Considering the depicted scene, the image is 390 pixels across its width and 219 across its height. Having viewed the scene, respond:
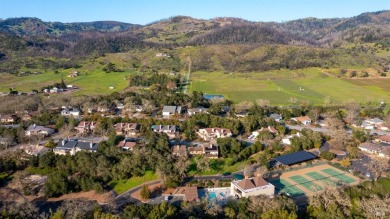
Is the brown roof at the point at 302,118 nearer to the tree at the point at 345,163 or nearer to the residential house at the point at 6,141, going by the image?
the tree at the point at 345,163

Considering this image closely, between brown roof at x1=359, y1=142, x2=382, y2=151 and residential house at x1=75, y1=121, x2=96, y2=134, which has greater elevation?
brown roof at x1=359, y1=142, x2=382, y2=151

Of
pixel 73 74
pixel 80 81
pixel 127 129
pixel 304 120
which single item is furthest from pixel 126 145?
pixel 73 74

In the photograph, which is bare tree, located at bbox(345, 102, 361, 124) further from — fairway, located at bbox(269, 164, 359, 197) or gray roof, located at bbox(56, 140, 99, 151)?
gray roof, located at bbox(56, 140, 99, 151)

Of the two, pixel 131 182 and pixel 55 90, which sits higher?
pixel 55 90

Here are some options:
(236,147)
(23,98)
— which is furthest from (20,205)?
(23,98)

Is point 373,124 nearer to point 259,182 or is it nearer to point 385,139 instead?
point 385,139

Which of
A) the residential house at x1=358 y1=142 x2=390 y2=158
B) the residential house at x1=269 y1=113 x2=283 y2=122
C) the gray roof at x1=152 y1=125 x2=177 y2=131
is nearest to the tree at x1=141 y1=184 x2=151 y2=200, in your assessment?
the gray roof at x1=152 y1=125 x2=177 y2=131

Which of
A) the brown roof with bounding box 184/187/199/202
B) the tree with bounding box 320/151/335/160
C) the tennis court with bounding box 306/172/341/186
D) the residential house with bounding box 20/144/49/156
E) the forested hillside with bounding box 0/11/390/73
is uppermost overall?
the forested hillside with bounding box 0/11/390/73
